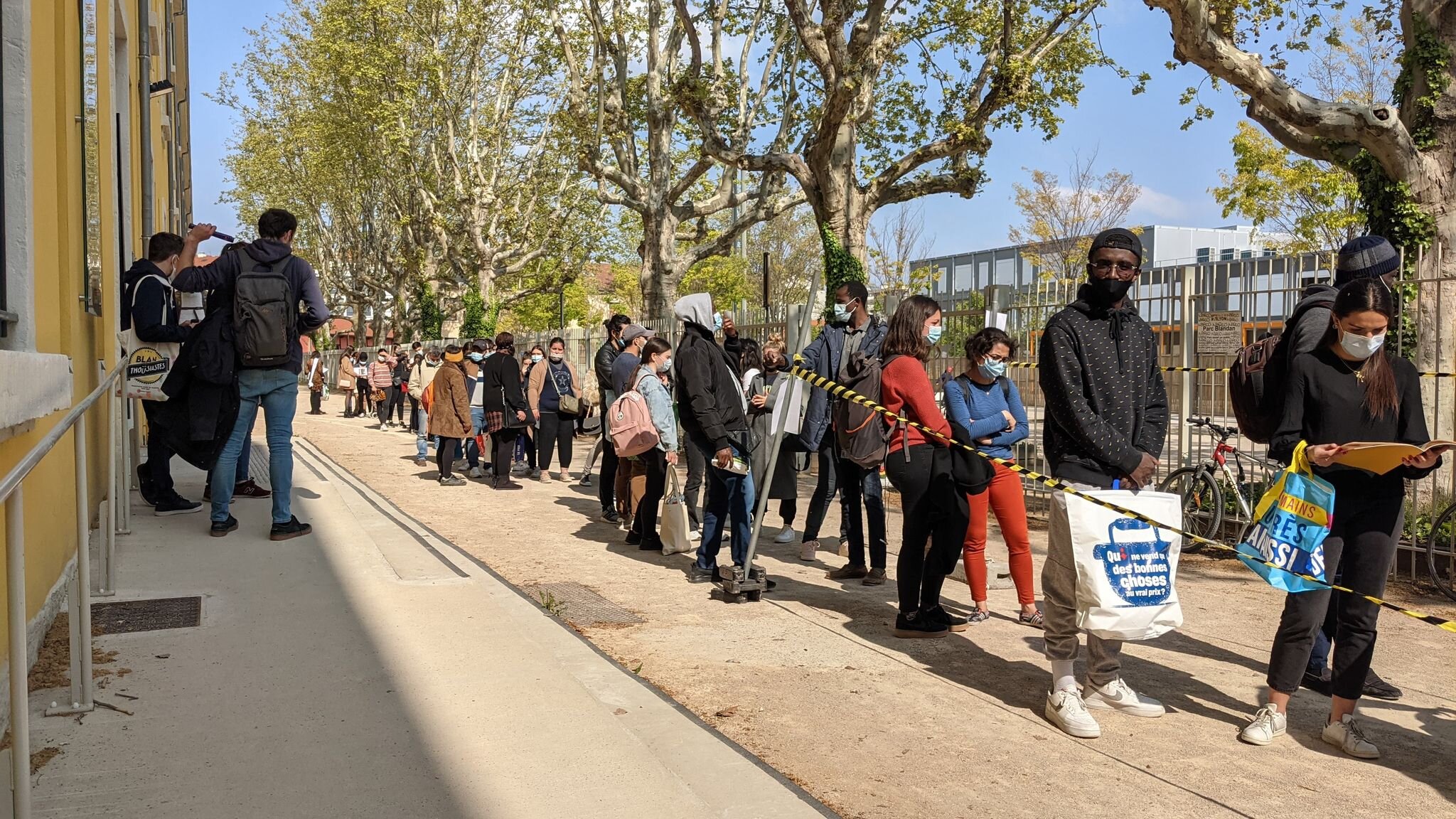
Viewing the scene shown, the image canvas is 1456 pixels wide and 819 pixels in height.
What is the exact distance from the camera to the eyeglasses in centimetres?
467

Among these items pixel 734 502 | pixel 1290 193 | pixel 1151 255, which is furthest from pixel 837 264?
pixel 1151 255

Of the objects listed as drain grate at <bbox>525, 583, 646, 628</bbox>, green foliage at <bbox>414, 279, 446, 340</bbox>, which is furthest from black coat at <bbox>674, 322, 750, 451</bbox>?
green foliage at <bbox>414, 279, 446, 340</bbox>

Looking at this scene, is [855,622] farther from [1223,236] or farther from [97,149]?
[1223,236]

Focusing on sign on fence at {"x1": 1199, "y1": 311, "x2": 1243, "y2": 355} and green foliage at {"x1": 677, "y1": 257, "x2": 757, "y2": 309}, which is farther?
green foliage at {"x1": 677, "y1": 257, "x2": 757, "y2": 309}

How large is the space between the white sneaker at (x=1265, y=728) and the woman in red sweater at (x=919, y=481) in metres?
1.86

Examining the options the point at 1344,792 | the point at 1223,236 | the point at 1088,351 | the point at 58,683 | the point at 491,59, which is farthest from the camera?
the point at 1223,236

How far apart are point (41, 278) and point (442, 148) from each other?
31.6 metres

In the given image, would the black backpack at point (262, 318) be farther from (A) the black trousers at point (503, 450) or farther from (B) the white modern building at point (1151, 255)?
(B) the white modern building at point (1151, 255)

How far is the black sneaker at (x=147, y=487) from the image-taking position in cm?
831

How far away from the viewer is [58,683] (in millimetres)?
4406

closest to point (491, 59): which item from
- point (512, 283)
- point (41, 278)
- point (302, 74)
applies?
point (302, 74)

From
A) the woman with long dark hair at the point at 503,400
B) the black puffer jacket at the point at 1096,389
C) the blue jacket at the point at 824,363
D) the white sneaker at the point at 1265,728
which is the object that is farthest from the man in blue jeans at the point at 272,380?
the white sneaker at the point at 1265,728

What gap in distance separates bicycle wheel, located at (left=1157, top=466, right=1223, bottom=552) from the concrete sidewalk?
6305 millimetres

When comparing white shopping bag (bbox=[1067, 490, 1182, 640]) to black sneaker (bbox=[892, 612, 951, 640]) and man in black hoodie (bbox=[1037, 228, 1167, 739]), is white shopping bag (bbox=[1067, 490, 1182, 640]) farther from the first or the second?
black sneaker (bbox=[892, 612, 951, 640])
